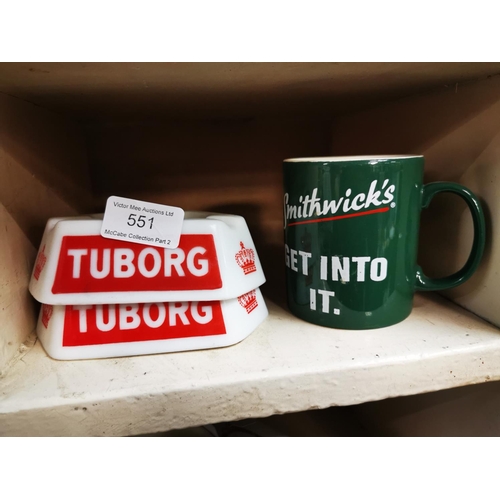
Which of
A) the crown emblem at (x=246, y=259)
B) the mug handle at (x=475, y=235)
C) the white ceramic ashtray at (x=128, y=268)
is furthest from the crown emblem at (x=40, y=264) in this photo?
the mug handle at (x=475, y=235)

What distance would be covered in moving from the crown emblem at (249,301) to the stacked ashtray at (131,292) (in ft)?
0.07

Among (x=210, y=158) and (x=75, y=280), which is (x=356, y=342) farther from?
(x=210, y=158)

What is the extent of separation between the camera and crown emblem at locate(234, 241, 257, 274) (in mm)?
402

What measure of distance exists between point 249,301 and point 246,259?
5 cm

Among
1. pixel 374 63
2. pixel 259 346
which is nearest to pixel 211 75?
pixel 374 63

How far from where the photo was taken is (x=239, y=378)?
34cm

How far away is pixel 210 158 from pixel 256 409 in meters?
0.46

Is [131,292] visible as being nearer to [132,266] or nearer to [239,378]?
[132,266]

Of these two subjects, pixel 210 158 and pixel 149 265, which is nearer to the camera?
pixel 149 265

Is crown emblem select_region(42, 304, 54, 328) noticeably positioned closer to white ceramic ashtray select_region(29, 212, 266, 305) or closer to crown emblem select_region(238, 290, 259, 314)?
white ceramic ashtray select_region(29, 212, 266, 305)

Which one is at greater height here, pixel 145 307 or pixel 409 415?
pixel 145 307

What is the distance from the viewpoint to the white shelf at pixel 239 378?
1.03 feet

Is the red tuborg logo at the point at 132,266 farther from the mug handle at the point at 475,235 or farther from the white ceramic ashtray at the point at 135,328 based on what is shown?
the mug handle at the point at 475,235

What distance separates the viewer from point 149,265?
0.37 meters
